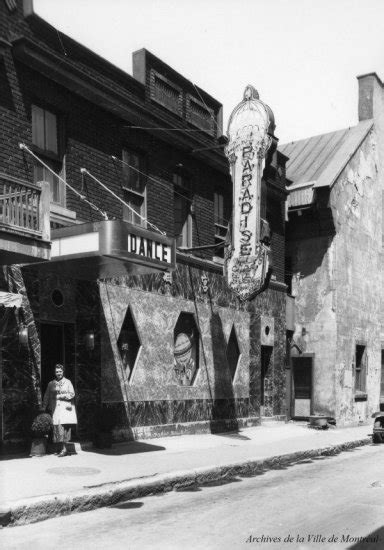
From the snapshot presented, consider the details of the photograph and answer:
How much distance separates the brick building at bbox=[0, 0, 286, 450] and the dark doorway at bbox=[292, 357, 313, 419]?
→ 309cm

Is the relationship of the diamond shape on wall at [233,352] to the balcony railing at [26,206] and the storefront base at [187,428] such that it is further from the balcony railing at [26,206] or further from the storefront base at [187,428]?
the balcony railing at [26,206]

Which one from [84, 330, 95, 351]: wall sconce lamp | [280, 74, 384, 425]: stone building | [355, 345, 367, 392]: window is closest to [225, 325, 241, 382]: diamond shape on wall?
[280, 74, 384, 425]: stone building

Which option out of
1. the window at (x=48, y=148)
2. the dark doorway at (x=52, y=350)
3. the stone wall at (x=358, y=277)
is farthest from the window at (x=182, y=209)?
the stone wall at (x=358, y=277)

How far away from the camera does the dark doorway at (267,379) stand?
21.6 m

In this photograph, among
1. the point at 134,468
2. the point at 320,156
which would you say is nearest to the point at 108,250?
the point at 134,468

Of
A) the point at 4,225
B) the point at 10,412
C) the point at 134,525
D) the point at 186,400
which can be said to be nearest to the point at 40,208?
the point at 4,225

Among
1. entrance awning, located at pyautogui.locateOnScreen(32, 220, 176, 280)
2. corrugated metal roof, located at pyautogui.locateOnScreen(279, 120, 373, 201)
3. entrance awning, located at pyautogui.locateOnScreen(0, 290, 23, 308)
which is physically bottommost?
entrance awning, located at pyautogui.locateOnScreen(0, 290, 23, 308)

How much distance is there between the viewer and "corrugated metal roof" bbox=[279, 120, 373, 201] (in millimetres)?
23812

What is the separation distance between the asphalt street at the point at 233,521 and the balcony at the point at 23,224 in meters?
4.29

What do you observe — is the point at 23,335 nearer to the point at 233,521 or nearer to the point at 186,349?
the point at 233,521

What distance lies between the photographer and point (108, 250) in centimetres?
1141

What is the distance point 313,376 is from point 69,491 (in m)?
15.7

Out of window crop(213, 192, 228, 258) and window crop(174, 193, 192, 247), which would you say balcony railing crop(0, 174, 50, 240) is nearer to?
window crop(174, 193, 192, 247)

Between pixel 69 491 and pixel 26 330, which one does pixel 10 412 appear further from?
pixel 69 491
